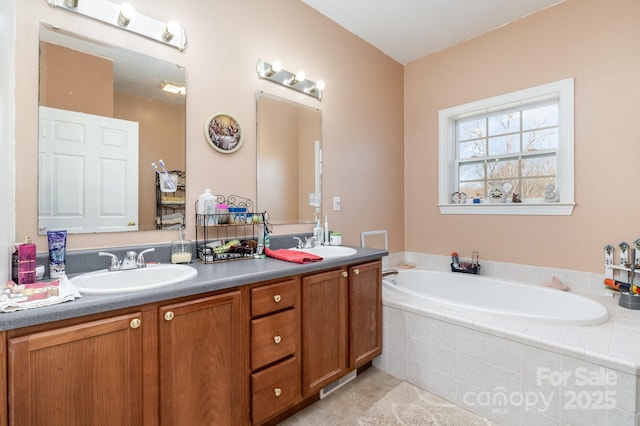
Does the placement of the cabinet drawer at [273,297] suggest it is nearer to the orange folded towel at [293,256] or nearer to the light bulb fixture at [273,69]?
the orange folded towel at [293,256]

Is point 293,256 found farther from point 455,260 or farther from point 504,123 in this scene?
point 504,123

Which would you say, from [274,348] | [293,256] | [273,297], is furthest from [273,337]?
[293,256]

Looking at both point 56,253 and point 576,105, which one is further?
point 576,105

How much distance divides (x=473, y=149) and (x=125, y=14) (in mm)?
2926

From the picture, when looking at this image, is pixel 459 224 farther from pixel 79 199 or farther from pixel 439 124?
pixel 79 199

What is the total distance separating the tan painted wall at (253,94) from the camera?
1.32 meters

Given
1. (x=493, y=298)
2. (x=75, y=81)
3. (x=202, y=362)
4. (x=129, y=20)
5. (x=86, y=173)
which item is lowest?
(x=493, y=298)

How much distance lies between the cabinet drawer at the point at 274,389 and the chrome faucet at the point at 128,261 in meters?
0.76

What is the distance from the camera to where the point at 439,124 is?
10.1ft

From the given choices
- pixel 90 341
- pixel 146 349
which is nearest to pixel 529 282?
pixel 146 349

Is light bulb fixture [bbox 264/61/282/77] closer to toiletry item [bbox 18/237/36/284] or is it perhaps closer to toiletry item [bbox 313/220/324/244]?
toiletry item [bbox 313/220/324/244]

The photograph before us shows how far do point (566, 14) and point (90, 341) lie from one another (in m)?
3.55

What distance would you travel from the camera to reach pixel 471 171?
305 cm

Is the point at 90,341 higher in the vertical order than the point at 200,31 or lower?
lower
